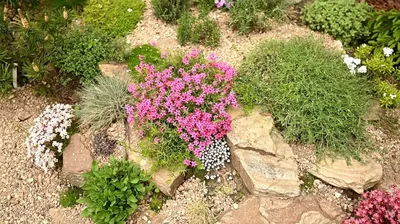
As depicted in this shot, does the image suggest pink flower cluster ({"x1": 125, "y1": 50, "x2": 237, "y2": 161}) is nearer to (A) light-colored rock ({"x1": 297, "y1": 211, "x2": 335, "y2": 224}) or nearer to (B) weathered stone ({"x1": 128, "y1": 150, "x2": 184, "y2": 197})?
(B) weathered stone ({"x1": 128, "y1": 150, "x2": 184, "y2": 197})

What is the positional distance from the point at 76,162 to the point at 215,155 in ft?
5.93

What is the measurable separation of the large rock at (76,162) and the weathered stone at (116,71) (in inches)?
41.0

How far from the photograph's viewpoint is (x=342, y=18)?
5965 millimetres

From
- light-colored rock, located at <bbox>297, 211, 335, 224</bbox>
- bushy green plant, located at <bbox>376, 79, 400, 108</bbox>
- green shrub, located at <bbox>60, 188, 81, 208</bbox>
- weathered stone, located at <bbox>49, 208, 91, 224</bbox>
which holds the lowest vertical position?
weathered stone, located at <bbox>49, 208, 91, 224</bbox>

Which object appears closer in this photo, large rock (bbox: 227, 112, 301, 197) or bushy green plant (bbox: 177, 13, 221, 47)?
large rock (bbox: 227, 112, 301, 197)

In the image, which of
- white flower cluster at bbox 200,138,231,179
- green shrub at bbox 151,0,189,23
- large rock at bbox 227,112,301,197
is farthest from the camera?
green shrub at bbox 151,0,189,23

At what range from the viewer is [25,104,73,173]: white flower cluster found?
A: 517 centimetres

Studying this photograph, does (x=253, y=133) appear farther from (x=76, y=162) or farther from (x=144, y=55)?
(x=76, y=162)

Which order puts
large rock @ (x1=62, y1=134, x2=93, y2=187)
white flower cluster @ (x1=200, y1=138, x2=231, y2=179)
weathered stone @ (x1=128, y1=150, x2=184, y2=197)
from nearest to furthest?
weathered stone @ (x1=128, y1=150, x2=184, y2=197) < white flower cluster @ (x1=200, y1=138, x2=231, y2=179) < large rock @ (x1=62, y1=134, x2=93, y2=187)

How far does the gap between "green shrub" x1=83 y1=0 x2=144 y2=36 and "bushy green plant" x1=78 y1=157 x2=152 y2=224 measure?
245cm

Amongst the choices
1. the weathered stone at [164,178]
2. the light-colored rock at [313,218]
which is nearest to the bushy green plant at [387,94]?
the light-colored rock at [313,218]

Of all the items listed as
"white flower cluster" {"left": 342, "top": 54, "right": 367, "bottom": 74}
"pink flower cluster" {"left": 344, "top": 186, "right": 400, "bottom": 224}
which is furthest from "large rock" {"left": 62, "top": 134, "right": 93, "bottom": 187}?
"white flower cluster" {"left": 342, "top": 54, "right": 367, "bottom": 74}

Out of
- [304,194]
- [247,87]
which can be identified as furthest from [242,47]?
[304,194]

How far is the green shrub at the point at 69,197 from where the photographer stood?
5.13 metres
